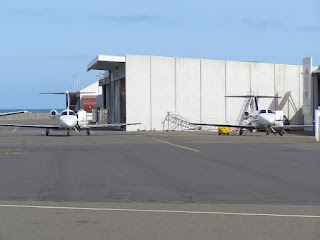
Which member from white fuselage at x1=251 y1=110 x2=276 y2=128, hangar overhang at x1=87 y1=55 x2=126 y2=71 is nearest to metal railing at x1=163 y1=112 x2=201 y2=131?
hangar overhang at x1=87 y1=55 x2=126 y2=71

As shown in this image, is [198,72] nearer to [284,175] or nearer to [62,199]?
[284,175]

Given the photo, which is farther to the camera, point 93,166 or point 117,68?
point 117,68

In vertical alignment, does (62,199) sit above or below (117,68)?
below

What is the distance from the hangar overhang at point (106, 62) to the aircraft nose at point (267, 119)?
837 inches

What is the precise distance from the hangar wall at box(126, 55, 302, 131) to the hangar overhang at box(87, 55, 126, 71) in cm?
135

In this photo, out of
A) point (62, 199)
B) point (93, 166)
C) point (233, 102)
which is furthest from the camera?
point (233, 102)

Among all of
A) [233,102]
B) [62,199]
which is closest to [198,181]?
[62,199]

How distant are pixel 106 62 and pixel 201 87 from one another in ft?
41.6

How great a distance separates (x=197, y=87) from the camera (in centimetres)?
6159

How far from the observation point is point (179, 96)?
60.9 metres

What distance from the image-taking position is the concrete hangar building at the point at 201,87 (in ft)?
194

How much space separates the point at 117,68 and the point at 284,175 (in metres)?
52.9

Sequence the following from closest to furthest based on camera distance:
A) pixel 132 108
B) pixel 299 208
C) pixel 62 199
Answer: pixel 299 208 < pixel 62 199 < pixel 132 108

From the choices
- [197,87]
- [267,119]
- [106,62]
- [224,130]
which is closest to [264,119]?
[267,119]
